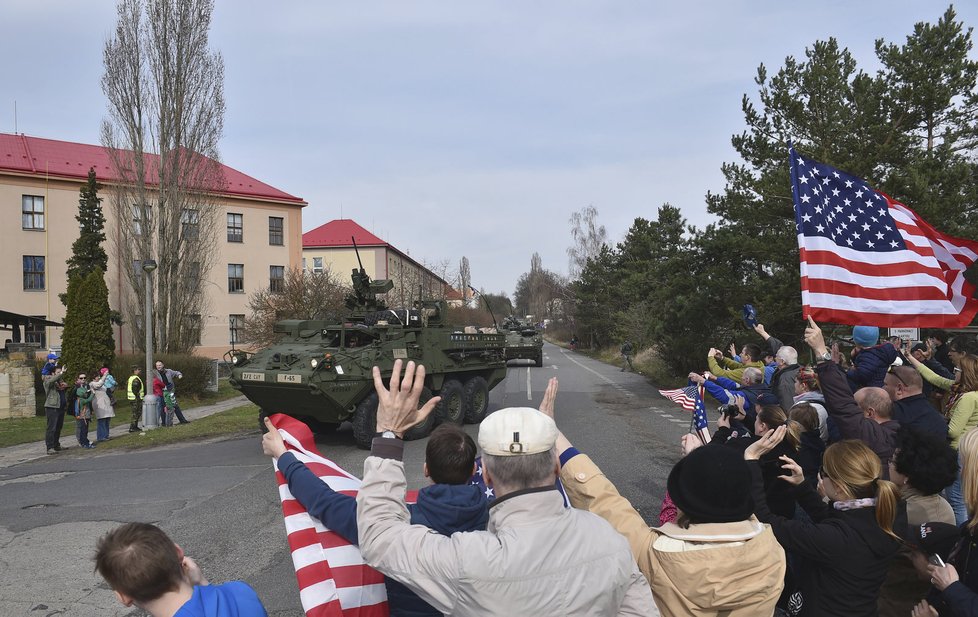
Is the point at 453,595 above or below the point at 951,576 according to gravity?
above

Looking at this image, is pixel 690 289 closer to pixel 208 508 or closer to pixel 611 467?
pixel 611 467

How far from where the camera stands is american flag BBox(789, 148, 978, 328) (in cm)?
546

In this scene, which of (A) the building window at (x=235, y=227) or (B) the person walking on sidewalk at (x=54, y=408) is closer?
(B) the person walking on sidewalk at (x=54, y=408)

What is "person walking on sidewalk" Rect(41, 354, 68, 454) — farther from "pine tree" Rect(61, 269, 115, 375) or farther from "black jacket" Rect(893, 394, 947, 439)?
"black jacket" Rect(893, 394, 947, 439)

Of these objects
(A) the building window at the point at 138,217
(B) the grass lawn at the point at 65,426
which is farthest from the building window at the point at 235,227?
(B) the grass lawn at the point at 65,426

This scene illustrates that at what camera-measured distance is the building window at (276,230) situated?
1503 inches

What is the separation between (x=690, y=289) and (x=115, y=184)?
21182mm

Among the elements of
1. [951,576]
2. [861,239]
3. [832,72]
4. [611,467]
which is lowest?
[611,467]

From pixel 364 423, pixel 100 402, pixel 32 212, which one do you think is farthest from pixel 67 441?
pixel 32 212

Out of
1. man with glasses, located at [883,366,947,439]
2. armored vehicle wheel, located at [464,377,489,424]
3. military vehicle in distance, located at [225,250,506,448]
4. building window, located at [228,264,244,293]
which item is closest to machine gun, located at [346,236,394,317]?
military vehicle in distance, located at [225,250,506,448]

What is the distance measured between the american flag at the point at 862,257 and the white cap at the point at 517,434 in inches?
156

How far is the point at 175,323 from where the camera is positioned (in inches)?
1002

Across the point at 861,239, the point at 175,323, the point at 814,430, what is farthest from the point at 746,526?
the point at 175,323

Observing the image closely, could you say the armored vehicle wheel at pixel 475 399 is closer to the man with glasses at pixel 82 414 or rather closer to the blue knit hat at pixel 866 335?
the man with glasses at pixel 82 414
